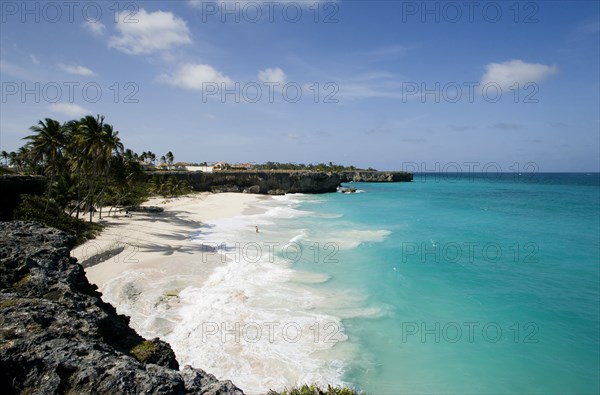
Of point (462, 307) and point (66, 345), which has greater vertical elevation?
point (66, 345)

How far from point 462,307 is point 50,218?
28.2 m

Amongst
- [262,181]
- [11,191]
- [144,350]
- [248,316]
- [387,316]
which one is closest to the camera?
[144,350]

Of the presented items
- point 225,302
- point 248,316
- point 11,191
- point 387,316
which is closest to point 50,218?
point 11,191

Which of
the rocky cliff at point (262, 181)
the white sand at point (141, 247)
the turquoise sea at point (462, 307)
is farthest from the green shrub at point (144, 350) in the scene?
the rocky cliff at point (262, 181)

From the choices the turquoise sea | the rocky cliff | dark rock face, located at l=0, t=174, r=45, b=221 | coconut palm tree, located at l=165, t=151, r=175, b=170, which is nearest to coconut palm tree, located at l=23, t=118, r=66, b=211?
dark rock face, located at l=0, t=174, r=45, b=221

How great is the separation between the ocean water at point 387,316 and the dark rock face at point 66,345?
6461mm

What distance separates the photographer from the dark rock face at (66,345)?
3586mm

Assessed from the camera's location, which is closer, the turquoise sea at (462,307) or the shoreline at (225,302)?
the shoreline at (225,302)

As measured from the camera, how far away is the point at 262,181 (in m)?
86.0

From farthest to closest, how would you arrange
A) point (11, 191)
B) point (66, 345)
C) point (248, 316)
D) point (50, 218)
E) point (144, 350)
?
point (50, 218)
point (11, 191)
point (248, 316)
point (144, 350)
point (66, 345)

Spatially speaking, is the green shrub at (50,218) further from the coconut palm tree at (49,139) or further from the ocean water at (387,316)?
the ocean water at (387,316)

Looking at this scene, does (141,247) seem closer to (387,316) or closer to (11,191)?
(11,191)

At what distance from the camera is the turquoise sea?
1252 cm

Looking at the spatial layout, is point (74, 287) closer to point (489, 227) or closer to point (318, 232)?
point (318, 232)
